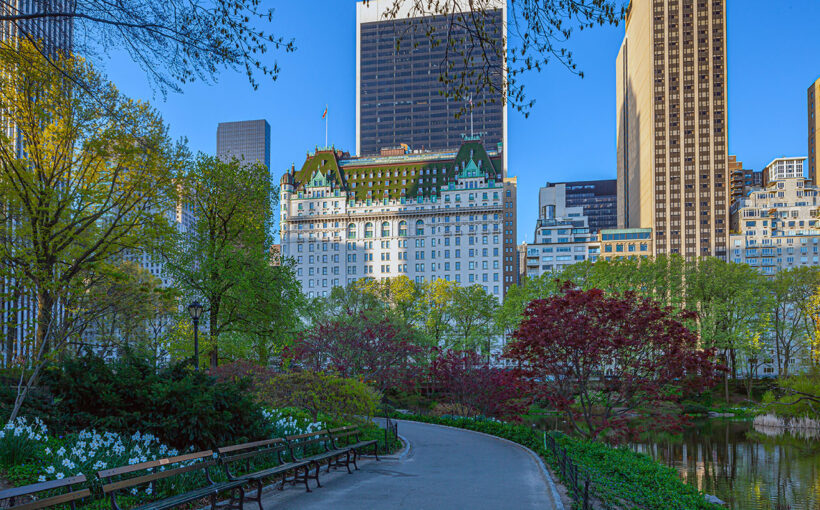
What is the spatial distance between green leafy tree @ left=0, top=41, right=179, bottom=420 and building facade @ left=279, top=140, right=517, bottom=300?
10111 centimetres

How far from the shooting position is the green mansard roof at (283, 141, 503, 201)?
129 m

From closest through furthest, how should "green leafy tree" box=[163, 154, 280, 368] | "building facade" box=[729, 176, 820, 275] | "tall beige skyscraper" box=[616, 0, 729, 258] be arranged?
1. "green leafy tree" box=[163, 154, 280, 368]
2. "building facade" box=[729, 176, 820, 275]
3. "tall beige skyscraper" box=[616, 0, 729, 258]

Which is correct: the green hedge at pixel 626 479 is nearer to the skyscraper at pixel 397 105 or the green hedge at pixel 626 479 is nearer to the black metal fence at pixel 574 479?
the black metal fence at pixel 574 479

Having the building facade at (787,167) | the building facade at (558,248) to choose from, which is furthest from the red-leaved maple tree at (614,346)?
the building facade at (787,167)

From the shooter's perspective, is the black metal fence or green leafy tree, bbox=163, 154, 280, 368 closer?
the black metal fence

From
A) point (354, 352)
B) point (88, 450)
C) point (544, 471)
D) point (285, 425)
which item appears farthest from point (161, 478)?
point (354, 352)

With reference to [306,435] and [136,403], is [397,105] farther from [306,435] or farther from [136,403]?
[136,403]

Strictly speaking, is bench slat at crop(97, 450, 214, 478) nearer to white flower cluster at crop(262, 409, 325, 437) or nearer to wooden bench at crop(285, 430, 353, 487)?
wooden bench at crop(285, 430, 353, 487)

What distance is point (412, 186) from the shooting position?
429 ft

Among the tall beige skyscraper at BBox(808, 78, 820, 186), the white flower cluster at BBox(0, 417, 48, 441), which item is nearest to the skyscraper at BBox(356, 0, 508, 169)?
the tall beige skyscraper at BBox(808, 78, 820, 186)

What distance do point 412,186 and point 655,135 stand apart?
54.7m

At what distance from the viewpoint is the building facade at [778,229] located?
435 feet

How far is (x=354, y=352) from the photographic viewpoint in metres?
32.0

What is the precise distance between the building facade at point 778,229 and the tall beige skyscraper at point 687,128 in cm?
431
